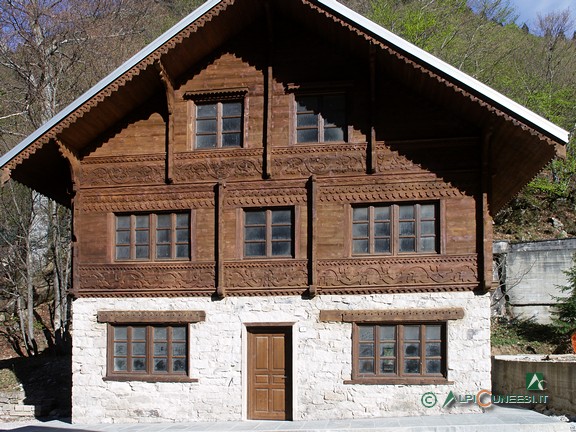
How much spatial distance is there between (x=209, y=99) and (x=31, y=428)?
824 cm

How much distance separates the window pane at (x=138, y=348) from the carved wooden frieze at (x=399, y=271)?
4.22 metres

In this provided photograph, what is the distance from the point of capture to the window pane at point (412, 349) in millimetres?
12992

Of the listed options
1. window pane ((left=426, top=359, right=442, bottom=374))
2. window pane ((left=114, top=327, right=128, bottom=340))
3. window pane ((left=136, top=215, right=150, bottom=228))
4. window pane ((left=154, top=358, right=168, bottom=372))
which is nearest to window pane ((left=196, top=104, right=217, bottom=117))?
window pane ((left=136, top=215, right=150, bottom=228))

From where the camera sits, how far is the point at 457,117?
13250mm

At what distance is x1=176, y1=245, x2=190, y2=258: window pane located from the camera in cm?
1405

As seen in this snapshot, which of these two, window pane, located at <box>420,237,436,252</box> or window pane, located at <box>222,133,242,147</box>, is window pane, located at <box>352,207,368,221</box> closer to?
window pane, located at <box>420,237,436,252</box>

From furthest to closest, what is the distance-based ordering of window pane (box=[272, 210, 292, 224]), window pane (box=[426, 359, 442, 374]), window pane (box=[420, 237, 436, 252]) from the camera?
window pane (box=[272, 210, 292, 224]) < window pane (box=[420, 237, 436, 252]) < window pane (box=[426, 359, 442, 374])

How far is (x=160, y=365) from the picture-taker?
13.8 meters

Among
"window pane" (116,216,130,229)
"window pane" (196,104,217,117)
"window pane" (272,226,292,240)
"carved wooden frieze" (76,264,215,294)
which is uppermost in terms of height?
"window pane" (196,104,217,117)

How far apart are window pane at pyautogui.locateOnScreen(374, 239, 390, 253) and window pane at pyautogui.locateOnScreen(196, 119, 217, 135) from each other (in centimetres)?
449

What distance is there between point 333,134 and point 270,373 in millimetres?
5351

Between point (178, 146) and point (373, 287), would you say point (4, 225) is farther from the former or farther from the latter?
point (373, 287)

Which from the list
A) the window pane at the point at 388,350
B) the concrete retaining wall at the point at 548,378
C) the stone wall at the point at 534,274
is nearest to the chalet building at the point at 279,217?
the window pane at the point at 388,350

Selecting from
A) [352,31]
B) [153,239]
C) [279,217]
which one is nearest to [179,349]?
[153,239]
